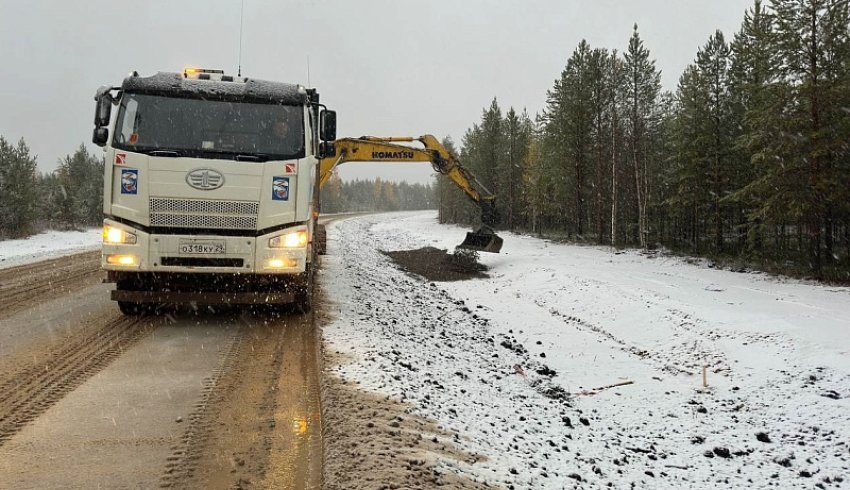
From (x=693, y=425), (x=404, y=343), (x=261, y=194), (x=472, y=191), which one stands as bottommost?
(x=693, y=425)

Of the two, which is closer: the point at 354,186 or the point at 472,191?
the point at 472,191

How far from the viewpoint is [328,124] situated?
7680mm

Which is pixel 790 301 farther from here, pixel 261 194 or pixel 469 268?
pixel 261 194

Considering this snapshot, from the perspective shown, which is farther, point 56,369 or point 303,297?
point 303,297

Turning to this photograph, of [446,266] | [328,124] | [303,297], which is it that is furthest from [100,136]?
[446,266]

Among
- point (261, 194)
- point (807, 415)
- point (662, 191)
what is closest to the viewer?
point (807, 415)

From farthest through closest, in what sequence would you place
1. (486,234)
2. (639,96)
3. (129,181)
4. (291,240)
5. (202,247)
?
(639,96) < (486,234) < (291,240) < (202,247) < (129,181)

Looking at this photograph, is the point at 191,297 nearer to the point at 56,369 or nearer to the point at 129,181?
the point at 129,181

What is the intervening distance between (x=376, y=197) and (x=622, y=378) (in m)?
150

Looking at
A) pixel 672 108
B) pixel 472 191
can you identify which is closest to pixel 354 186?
pixel 672 108

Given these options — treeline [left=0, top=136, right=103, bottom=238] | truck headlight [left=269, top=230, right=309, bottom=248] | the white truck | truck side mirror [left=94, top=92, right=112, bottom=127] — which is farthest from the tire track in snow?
treeline [left=0, top=136, right=103, bottom=238]

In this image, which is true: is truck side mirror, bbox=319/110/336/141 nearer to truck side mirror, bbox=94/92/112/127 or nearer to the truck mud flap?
the truck mud flap

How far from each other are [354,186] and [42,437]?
16068 cm

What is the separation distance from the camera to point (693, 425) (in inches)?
241
